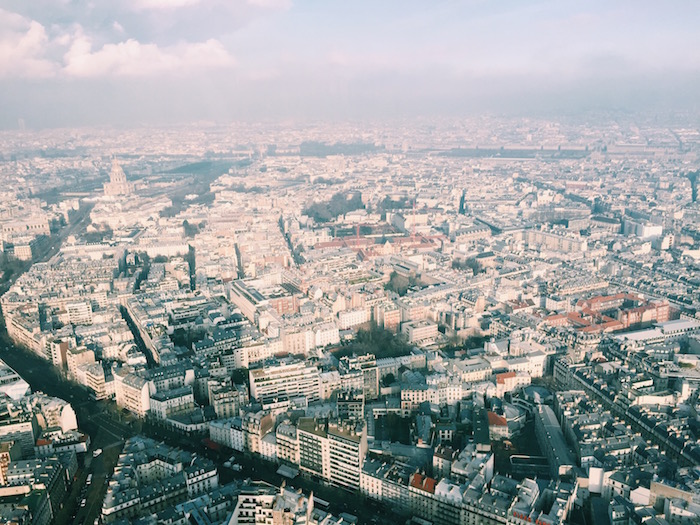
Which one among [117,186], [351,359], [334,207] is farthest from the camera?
[117,186]

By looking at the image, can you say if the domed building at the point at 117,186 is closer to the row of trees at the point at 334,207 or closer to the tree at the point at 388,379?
the row of trees at the point at 334,207

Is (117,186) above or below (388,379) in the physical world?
above

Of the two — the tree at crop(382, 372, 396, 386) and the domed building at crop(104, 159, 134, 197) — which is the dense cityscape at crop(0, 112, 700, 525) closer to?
the tree at crop(382, 372, 396, 386)

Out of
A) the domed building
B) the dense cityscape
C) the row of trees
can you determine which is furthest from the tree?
the domed building

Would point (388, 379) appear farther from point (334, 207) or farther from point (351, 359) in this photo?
point (334, 207)

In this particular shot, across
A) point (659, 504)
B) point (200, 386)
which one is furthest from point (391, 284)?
point (659, 504)


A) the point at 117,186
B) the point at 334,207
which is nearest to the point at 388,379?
the point at 334,207

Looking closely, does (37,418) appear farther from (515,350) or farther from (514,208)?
(514,208)

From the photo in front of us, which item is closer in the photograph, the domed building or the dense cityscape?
the dense cityscape

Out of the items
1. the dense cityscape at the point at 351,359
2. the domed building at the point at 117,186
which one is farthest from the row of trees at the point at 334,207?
the domed building at the point at 117,186
